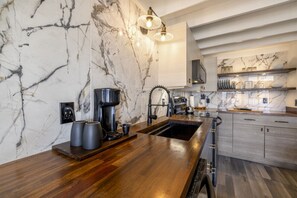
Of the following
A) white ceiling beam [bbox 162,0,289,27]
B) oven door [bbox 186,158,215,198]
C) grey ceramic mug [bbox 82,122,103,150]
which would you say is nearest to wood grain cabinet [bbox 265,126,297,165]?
white ceiling beam [bbox 162,0,289,27]

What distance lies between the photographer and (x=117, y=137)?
3.07ft

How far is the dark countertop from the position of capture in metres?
0.44

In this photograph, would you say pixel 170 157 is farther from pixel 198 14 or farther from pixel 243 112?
pixel 243 112

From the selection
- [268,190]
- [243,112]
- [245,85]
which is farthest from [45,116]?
[245,85]

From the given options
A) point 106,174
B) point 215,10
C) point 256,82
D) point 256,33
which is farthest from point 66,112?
point 256,82

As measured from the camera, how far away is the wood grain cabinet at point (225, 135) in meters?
2.77

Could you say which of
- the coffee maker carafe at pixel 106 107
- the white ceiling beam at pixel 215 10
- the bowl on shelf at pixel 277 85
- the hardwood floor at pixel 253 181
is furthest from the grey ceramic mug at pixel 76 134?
the bowl on shelf at pixel 277 85

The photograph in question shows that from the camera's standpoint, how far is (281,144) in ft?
7.73

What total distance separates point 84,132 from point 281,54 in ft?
12.8

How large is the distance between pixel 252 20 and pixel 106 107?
231 centimetres

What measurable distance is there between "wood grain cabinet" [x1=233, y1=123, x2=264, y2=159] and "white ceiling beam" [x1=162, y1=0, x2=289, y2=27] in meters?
1.98

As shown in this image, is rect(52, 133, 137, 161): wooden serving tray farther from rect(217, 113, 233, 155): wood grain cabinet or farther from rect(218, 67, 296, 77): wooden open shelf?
rect(218, 67, 296, 77): wooden open shelf

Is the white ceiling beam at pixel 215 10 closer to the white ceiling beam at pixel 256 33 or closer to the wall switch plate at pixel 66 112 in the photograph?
the white ceiling beam at pixel 256 33

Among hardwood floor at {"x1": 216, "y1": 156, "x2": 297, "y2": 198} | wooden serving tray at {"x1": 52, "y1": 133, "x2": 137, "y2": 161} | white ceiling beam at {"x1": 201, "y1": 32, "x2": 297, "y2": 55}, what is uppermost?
white ceiling beam at {"x1": 201, "y1": 32, "x2": 297, "y2": 55}
